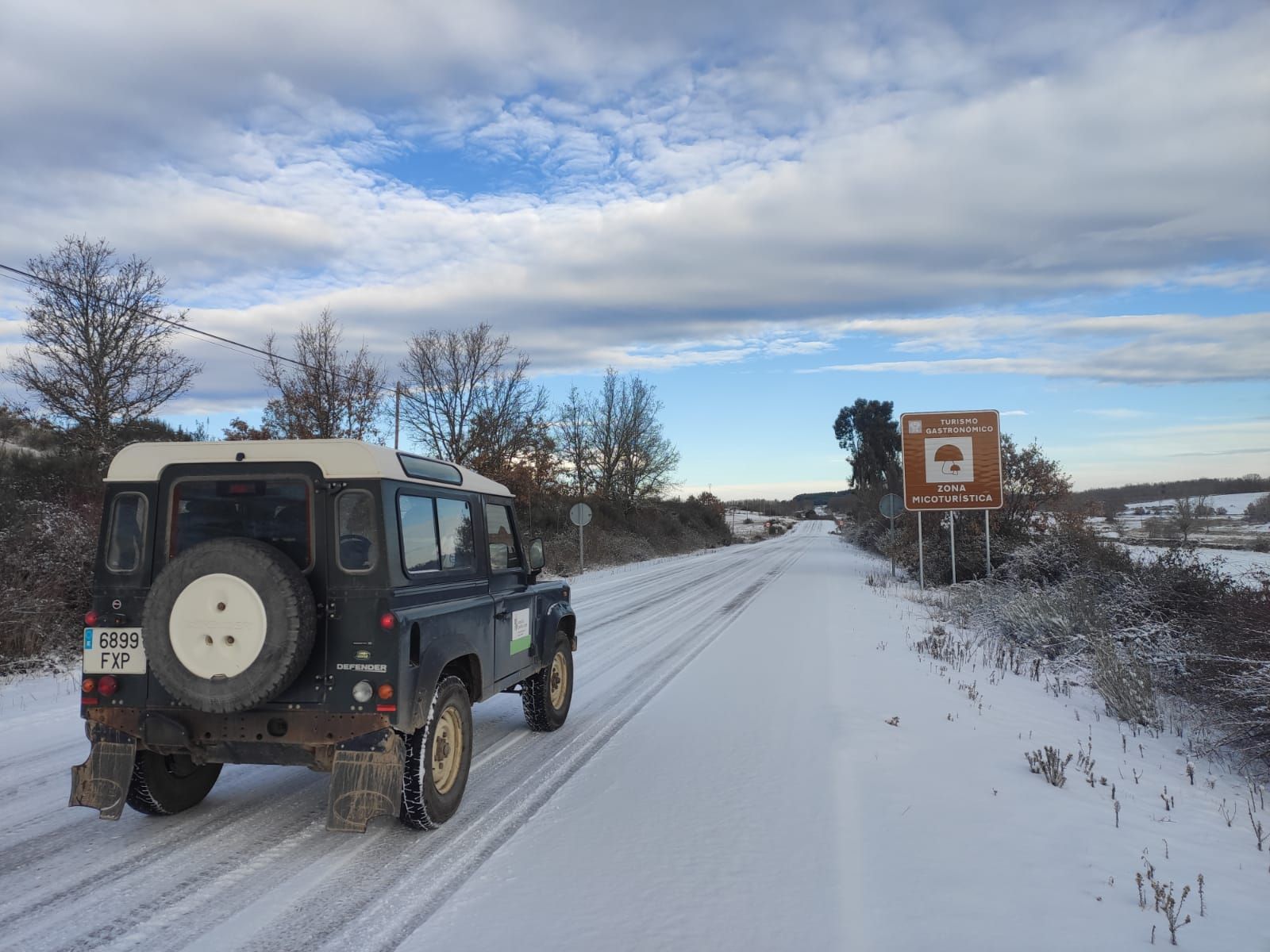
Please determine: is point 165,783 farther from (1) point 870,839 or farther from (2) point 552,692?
(1) point 870,839

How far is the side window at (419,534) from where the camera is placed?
482 cm

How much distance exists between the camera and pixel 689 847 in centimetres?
451

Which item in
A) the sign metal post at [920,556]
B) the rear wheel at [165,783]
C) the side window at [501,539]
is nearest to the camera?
the rear wheel at [165,783]

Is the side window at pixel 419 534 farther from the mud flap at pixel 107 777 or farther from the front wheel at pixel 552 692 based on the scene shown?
the front wheel at pixel 552 692

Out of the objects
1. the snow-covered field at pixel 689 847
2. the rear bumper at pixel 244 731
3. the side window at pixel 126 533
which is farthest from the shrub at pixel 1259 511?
the side window at pixel 126 533

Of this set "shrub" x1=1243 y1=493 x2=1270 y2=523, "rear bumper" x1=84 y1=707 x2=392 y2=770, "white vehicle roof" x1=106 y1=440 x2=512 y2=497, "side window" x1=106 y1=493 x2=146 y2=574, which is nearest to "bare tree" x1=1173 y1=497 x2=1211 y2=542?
"white vehicle roof" x1=106 y1=440 x2=512 y2=497

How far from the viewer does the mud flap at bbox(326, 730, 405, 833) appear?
427 centimetres

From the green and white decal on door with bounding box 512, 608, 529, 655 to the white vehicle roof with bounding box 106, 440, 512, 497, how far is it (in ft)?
6.63

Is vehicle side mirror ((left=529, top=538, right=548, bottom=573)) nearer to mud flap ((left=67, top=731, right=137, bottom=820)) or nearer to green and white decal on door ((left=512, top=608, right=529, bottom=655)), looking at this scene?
green and white decal on door ((left=512, top=608, right=529, bottom=655))

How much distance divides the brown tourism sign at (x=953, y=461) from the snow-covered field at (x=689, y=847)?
1397 centimetres

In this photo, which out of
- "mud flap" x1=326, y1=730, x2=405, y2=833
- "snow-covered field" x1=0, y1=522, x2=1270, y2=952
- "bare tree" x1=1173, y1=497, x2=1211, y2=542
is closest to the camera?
"snow-covered field" x1=0, y1=522, x2=1270, y2=952

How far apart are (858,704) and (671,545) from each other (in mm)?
46566

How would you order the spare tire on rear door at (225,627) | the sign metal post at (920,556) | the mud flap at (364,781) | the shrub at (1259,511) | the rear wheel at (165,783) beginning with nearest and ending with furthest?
the spare tire on rear door at (225,627), the mud flap at (364,781), the rear wheel at (165,783), the sign metal post at (920,556), the shrub at (1259,511)

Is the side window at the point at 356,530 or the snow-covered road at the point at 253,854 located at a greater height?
the side window at the point at 356,530
